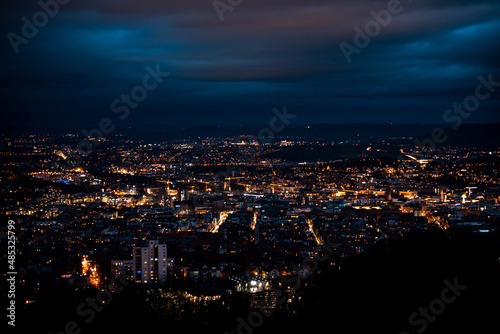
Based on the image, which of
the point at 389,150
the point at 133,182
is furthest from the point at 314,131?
the point at 133,182

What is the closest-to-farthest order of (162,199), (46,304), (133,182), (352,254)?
(46,304), (352,254), (162,199), (133,182)

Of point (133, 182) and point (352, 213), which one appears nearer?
point (352, 213)

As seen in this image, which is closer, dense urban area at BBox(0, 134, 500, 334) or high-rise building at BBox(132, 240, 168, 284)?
dense urban area at BBox(0, 134, 500, 334)

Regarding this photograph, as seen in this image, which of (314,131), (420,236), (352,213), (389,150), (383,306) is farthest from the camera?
(314,131)

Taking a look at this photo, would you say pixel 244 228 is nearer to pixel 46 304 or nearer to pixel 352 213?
pixel 352 213

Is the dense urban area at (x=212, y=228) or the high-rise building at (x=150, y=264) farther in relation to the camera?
the high-rise building at (x=150, y=264)

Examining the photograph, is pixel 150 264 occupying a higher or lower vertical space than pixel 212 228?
lower

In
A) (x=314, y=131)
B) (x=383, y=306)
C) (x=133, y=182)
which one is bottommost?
(x=383, y=306)

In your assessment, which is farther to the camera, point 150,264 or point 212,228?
point 212,228
